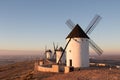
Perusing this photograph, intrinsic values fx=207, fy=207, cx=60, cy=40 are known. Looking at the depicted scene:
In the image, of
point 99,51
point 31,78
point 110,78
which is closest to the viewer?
point 110,78

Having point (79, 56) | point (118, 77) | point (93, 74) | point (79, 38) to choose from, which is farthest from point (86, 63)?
point (118, 77)

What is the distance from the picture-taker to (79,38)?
124ft

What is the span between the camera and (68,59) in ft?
128

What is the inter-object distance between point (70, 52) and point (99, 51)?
700 cm

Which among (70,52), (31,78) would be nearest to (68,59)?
(70,52)

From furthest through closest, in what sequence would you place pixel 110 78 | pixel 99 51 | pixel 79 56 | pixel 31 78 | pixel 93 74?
pixel 99 51 < pixel 79 56 < pixel 31 78 < pixel 93 74 < pixel 110 78

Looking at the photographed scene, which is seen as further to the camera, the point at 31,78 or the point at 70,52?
the point at 70,52

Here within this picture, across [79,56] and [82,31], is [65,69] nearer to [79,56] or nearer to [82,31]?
[79,56]

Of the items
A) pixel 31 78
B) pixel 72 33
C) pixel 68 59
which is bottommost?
pixel 31 78

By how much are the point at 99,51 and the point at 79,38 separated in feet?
21.2

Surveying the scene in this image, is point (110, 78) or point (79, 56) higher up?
point (79, 56)

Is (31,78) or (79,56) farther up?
(79,56)

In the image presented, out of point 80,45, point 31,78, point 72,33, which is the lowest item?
point 31,78

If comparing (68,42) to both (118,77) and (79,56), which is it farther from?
(118,77)
